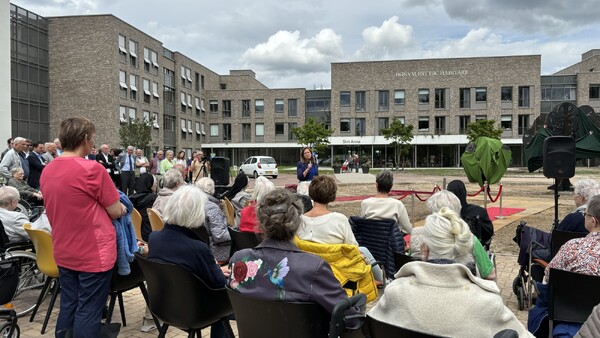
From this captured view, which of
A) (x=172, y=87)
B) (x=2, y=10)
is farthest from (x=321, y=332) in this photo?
(x=172, y=87)

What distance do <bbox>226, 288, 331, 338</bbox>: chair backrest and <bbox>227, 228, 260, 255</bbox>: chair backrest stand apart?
7.02 ft

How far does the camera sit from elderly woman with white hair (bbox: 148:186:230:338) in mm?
3098

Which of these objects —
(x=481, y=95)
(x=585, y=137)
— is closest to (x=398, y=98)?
(x=481, y=95)

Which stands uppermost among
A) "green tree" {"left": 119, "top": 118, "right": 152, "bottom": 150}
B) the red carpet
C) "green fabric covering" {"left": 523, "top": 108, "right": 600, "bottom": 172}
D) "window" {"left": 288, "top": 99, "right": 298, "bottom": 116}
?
"window" {"left": 288, "top": 99, "right": 298, "bottom": 116}

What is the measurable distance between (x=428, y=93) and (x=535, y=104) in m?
11.9

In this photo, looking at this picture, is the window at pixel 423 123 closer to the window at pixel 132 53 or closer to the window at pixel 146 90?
the window at pixel 146 90

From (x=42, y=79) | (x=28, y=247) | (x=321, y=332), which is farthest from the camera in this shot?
(x=42, y=79)

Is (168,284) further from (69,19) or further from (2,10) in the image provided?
(69,19)

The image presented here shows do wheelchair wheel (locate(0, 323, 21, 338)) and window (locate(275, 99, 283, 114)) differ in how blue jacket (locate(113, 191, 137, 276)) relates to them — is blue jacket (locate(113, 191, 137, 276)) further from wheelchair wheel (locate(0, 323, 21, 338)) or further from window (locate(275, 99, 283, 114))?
window (locate(275, 99, 283, 114))

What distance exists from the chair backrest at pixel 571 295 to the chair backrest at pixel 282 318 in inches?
64.4

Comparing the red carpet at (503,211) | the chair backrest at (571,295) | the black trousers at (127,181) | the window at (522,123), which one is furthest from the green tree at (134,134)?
the window at (522,123)

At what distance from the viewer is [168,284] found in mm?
3049

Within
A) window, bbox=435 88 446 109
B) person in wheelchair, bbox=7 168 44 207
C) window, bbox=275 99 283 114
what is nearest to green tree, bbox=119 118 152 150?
window, bbox=275 99 283 114

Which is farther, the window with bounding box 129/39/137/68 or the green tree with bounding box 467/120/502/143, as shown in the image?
the green tree with bounding box 467/120/502/143
